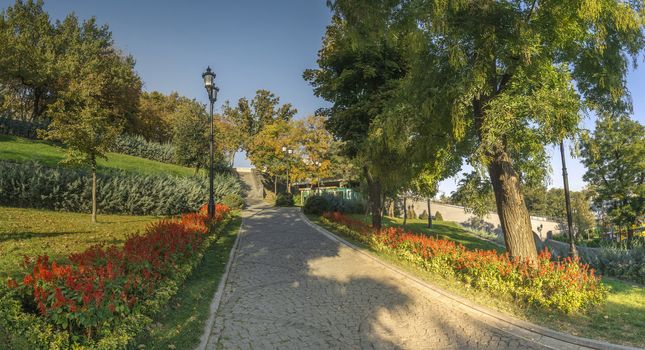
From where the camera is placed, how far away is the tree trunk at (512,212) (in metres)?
9.08

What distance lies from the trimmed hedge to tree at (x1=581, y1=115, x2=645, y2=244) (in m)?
31.3

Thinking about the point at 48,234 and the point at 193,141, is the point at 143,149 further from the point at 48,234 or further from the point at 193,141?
the point at 48,234

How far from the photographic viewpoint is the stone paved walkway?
596cm

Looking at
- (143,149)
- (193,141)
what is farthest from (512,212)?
(143,149)

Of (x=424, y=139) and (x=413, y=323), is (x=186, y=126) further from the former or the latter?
(x=413, y=323)

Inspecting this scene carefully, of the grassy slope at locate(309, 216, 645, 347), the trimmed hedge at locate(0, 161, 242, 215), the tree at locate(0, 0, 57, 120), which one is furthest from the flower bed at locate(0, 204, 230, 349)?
the tree at locate(0, 0, 57, 120)

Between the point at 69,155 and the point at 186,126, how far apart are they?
20212mm

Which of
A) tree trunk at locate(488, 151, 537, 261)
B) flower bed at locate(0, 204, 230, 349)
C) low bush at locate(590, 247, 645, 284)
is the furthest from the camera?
low bush at locate(590, 247, 645, 284)

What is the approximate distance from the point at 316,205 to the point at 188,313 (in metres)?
18.5

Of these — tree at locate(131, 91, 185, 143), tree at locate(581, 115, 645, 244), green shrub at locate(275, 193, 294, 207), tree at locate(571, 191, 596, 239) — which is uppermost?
tree at locate(131, 91, 185, 143)

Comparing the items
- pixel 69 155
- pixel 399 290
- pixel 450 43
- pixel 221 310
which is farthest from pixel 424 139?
pixel 69 155

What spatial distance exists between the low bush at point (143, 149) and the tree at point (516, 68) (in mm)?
36905

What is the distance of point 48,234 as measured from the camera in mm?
10367

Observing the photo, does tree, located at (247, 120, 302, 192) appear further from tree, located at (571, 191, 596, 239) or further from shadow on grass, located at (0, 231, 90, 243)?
tree, located at (571, 191, 596, 239)
